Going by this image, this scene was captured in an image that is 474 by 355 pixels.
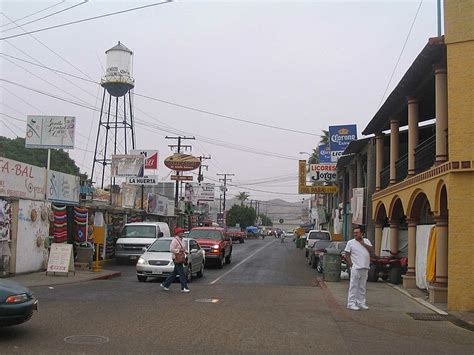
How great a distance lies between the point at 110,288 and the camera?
1595 cm

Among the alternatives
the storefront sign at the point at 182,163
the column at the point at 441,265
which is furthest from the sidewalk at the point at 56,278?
the storefront sign at the point at 182,163

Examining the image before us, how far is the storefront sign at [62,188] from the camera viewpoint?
22.1 meters

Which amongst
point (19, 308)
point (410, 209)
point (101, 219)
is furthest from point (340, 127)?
point (19, 308)

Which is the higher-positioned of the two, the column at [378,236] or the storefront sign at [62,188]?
the storefront sign at [62,188]

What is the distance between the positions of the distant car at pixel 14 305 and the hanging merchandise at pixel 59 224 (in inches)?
561

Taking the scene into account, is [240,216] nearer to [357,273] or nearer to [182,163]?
[182,163]

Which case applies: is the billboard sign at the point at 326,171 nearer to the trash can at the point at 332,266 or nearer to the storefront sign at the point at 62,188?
the storefront sign at the point at 62,188

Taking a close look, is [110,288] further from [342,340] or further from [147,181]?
[147,181]

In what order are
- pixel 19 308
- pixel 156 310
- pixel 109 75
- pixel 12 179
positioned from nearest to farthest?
pixel 19 308, pixel 156 310, pixel 12 179, pixel 109 75

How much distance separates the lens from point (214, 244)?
2505 centimetres

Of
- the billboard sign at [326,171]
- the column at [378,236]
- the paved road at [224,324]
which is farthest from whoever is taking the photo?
the billboard sign at [326,171]

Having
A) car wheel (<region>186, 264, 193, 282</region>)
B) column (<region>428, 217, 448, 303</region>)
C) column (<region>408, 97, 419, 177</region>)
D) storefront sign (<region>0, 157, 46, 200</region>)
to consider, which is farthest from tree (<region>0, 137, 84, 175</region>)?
column (<region>428, 217, 448, 303</region>)

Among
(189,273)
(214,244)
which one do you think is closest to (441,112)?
(189,273)

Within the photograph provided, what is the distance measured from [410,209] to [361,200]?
1138 centimetres
